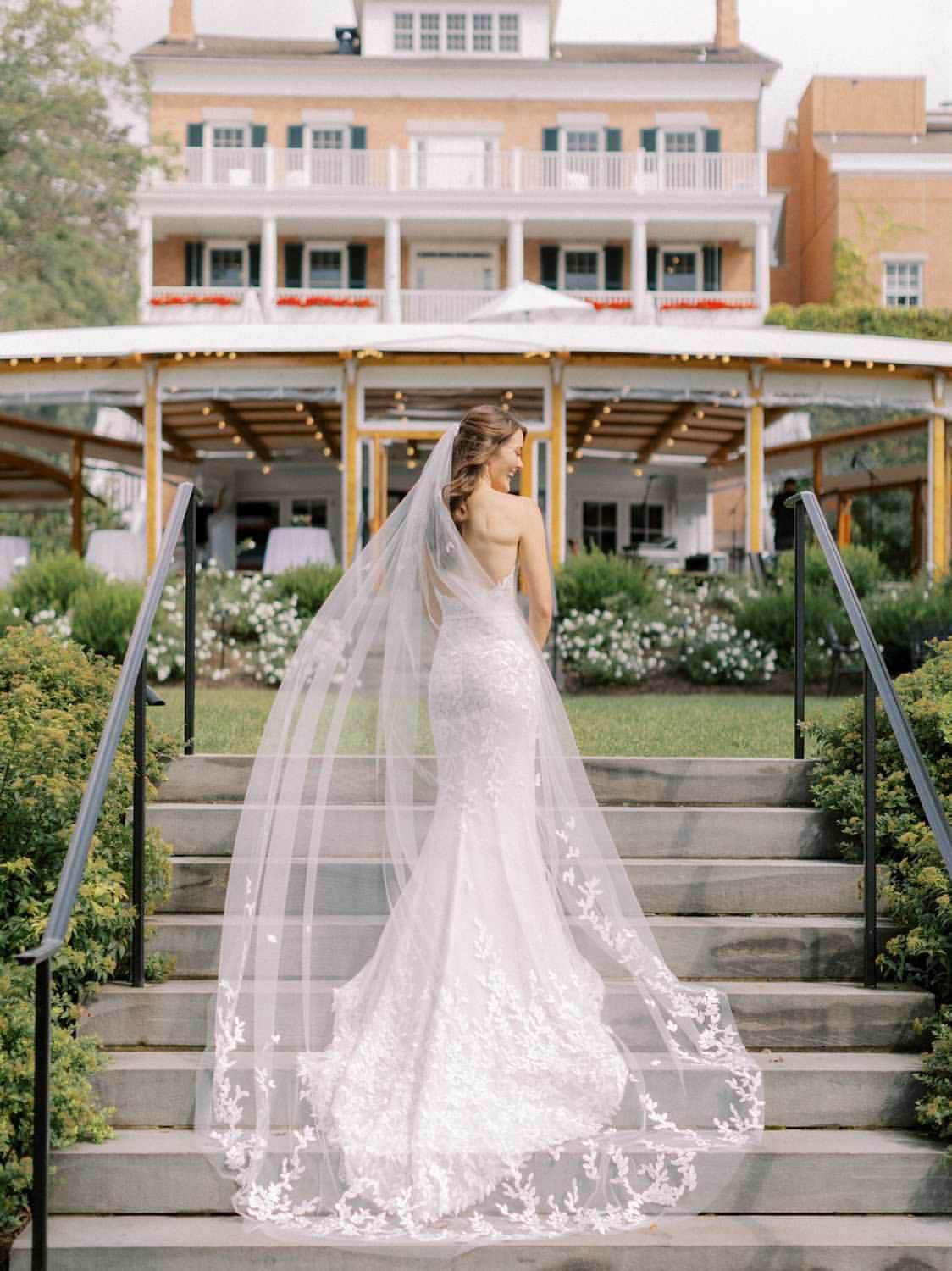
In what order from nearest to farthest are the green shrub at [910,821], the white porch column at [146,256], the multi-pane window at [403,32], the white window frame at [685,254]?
the green shrub at [910,821] → the white porch column at [146,256] → the white window frame at [685,254] → the multi-pane window at [403,32]

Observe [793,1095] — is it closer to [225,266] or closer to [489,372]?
[489,372]

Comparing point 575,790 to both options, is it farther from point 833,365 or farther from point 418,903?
point 833,365

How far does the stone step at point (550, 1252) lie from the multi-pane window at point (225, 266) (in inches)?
1134

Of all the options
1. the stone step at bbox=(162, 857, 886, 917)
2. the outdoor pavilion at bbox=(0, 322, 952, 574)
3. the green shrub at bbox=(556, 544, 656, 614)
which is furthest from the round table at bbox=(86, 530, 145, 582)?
the stone step at bbox=(162, 857, 886, 917)

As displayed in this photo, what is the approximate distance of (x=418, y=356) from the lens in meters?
15.8

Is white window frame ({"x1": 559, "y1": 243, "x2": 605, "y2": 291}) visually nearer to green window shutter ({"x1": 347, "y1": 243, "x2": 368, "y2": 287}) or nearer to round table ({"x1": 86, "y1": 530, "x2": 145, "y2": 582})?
green window shutter ({"x1": 347, "y1": 243, "x2": 368, "y2": 287})

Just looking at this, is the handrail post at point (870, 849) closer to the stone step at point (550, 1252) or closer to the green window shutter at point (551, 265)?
the stone step at point (550, 1252)

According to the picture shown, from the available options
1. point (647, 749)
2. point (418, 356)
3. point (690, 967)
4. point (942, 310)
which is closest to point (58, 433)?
point (418, 356)

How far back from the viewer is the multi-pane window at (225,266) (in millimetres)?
31047

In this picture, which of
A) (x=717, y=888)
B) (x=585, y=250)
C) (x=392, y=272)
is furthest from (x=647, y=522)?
(x=717, y=888)

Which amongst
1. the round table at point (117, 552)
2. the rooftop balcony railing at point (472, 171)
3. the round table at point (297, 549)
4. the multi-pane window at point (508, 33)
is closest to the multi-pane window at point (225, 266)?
the rooftop balcony railing at point (472, 171)

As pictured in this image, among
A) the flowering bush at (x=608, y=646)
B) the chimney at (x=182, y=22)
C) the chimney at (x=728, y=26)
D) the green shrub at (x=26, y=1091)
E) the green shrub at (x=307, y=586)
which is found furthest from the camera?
the chimney at (x=728, y=26)

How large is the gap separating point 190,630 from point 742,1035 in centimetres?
287

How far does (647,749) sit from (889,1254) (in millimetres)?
3855
